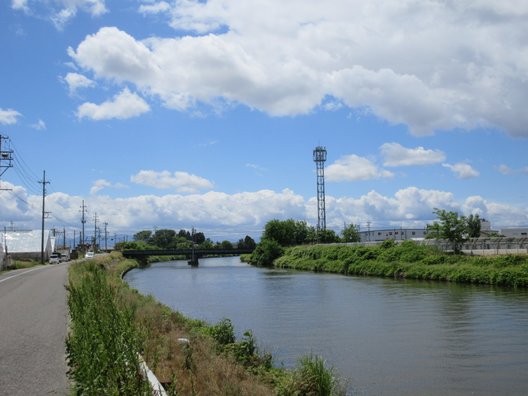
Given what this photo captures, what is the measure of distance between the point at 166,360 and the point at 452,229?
52275 mm

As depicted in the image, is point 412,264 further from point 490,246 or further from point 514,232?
point 514,232

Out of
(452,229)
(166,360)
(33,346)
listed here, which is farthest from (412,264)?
(33,346)

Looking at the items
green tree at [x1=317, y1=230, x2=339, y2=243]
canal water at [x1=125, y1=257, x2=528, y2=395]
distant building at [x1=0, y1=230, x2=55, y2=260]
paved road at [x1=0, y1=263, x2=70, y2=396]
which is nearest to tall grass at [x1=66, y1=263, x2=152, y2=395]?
paved road at [x1=0, y1=263, x2=70, y2=396]

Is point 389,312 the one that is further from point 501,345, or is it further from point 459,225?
point 459,225

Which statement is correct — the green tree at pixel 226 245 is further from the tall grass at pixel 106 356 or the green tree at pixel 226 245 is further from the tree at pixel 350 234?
the tall grass at pixel 106 356

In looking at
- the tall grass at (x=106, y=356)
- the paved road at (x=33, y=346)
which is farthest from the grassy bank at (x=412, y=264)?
the tall grass at (x=106, y=356)

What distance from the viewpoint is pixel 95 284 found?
52.7 ft

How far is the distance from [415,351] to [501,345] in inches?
130

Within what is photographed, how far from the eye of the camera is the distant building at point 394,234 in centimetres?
13250

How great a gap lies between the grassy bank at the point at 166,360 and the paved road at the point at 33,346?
1.63ft

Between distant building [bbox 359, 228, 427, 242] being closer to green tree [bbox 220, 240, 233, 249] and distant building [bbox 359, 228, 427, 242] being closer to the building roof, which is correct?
green tree [bbox 220, 240, 233, 249]

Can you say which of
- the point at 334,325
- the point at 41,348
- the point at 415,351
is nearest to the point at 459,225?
the point at 334,325

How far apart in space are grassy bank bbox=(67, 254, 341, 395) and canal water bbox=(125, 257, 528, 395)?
2.08 m

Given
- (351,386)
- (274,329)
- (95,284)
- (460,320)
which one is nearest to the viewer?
(351,386)
